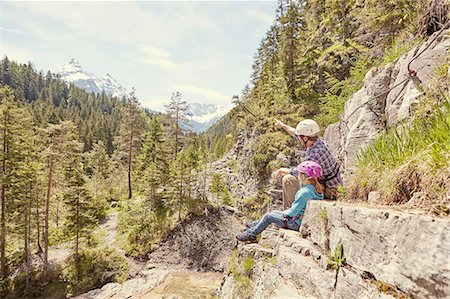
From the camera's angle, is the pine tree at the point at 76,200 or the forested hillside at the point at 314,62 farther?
the pine tree at the point at 76,200

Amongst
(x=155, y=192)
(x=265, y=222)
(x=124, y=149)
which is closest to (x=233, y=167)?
(x=155, y=192)

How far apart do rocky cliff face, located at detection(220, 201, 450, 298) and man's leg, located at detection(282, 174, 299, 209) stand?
1450 millimetres

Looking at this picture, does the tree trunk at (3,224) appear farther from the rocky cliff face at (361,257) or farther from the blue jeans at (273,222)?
the rocky cliff face at (361,257)

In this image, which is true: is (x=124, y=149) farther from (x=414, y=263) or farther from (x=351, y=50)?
(x=414, y=263)

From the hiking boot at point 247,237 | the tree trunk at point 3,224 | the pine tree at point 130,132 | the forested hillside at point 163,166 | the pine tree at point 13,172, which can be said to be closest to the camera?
the hiking boot at point 247,237

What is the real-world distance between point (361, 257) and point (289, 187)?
3324 millimetres

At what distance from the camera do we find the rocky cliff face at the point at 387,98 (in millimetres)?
4637

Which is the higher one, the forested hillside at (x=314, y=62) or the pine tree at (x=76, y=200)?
the forested hillside at (x=314, y=62)

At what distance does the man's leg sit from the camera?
5859 mm

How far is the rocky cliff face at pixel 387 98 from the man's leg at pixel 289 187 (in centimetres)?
124

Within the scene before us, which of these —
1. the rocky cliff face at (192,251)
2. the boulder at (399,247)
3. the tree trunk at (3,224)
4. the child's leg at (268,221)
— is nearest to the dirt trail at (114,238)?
the rocky cliff face at (192,251)

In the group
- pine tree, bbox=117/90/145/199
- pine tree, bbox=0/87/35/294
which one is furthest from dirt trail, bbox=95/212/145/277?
pine tree, bbox=0/87/35/294

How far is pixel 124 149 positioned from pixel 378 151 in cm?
3590

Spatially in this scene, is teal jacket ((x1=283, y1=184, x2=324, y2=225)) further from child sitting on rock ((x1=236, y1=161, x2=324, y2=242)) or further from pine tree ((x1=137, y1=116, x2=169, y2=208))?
pine tree ((x1=137, y1=116, x2=169, y2=208))
